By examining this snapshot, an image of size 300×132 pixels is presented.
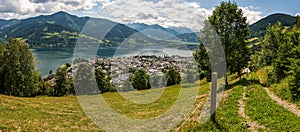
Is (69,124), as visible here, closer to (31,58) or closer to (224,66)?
(224,66)

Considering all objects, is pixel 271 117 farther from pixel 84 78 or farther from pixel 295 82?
pixel 84 78

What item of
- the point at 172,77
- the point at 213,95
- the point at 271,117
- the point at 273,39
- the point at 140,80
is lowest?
the point at 140,80

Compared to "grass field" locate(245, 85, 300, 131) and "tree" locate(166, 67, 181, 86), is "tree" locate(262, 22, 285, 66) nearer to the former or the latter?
"tree" locate(166, 67, 181, 86)

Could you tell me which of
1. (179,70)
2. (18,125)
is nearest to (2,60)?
(18,125)

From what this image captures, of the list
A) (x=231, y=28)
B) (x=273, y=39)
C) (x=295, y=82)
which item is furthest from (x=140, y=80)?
(x=295, y=82)

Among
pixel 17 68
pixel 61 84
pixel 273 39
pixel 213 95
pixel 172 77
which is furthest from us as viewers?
pixel 172 77

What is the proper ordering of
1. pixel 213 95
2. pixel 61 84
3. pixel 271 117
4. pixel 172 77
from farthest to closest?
pixel 172 77 < pixel 61 84 < pixel 271 117 < pixel 213 95

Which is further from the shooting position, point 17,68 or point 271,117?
point 17,68

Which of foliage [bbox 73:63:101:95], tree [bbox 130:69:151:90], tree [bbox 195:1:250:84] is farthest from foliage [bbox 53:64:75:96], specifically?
tree [bbox 195:1:250:84]
